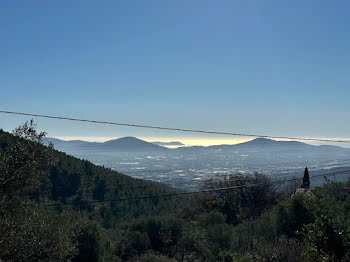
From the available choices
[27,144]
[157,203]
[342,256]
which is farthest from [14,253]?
[157,203]

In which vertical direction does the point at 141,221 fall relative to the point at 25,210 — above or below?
below

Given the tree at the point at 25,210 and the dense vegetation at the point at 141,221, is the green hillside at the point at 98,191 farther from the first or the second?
the tree at the point at 25,210

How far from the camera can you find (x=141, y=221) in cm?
3409

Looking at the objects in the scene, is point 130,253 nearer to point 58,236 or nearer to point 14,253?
point 58,236

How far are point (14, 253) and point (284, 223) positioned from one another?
1932 centimetres

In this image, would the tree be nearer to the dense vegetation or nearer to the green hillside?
the dense vegetation

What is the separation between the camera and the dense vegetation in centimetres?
834

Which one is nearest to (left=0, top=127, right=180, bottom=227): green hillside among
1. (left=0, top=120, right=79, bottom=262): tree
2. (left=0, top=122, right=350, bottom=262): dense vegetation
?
(left=0, top=122, right=350, bottom=262): dense vegetation

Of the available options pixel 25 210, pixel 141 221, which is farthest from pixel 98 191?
pixel 25 210

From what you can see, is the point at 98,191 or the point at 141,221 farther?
the point at 98,191

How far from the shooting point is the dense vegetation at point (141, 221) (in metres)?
8.34

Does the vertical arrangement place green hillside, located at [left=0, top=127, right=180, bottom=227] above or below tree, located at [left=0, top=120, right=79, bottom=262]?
below

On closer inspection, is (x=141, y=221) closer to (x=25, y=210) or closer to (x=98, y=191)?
(x=25, y=210)

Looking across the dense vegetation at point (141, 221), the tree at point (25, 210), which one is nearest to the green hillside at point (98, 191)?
the dense vegetation at point (141, 221)
